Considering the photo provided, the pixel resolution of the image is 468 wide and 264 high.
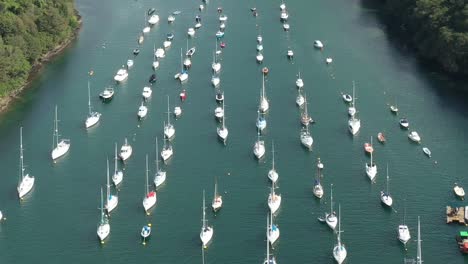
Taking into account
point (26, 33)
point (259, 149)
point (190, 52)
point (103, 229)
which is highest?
point (26, 33)

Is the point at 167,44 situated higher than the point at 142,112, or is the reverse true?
the point at 142,112

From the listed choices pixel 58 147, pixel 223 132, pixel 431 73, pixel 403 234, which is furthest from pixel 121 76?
pixel 403 234

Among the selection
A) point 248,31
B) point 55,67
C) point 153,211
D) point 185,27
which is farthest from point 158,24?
point 153,211

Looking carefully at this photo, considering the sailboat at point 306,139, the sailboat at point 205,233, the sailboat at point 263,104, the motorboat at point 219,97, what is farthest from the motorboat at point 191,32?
the sailboat at point 205,233

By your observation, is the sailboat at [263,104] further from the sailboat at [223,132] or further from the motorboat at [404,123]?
the motorboat at [404,123]

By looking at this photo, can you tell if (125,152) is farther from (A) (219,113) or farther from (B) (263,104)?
(B) (263,104)

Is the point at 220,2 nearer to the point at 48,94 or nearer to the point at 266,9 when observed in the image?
the point at 266,9

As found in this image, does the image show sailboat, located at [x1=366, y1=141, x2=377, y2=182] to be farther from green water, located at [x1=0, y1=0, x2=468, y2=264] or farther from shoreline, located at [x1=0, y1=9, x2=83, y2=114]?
shoreline, located at [x1=0, y1=9, x2=83, y2=114]
